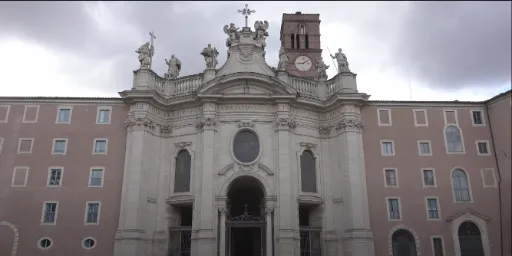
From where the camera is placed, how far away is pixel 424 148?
29766mm

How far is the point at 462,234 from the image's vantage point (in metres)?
27.9

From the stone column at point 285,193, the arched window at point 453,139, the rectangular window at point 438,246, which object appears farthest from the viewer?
the arched window at point 453,139

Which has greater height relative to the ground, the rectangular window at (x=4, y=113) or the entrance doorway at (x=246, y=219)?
the rectangular window at (x=4, y=113)

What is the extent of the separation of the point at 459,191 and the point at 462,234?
2823 mm

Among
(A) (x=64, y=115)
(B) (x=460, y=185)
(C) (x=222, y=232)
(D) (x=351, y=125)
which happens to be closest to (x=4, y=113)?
(A) (x=64, y=115)

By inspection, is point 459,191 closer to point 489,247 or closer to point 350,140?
point 489,247

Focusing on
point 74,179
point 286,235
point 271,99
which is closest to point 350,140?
point 271,99

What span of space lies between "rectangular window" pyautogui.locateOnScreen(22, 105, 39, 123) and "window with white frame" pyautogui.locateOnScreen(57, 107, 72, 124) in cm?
148

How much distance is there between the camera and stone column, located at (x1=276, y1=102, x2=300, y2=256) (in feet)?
86.6

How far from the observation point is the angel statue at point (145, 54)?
30.7 meters

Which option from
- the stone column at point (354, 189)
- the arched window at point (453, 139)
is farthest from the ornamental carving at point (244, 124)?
the arched window at point (453, 139)

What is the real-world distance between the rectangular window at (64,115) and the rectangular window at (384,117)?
2166cm

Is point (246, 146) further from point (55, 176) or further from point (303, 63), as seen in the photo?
point (303, 63)

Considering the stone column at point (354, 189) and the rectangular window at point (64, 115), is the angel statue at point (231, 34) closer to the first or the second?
the stone column at point (354, 189)
